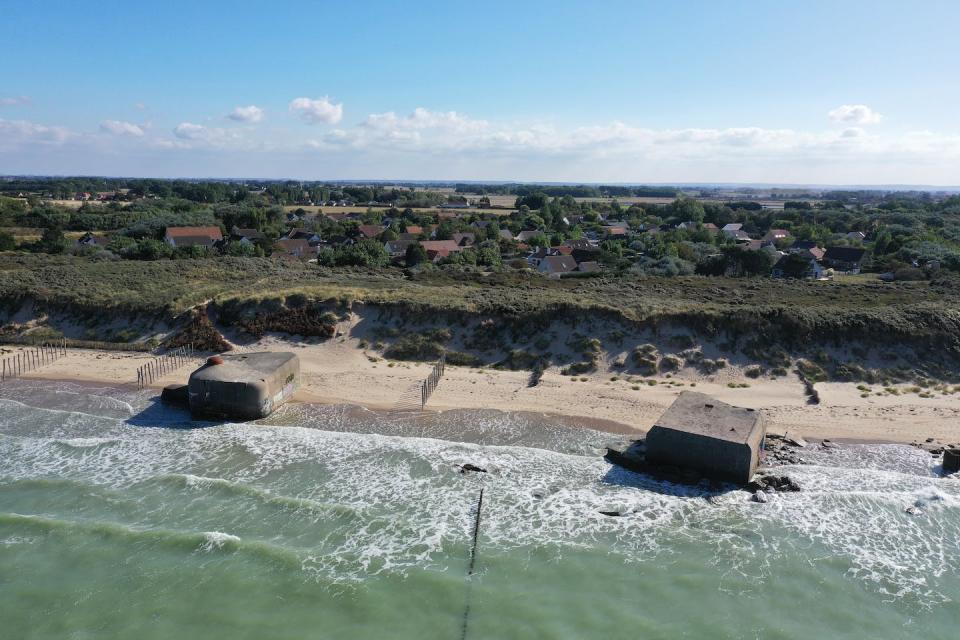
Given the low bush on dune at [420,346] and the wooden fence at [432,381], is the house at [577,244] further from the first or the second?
the wooden fence at [432,381]

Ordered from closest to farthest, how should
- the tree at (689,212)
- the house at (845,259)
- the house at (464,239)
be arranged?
the house at (845,259)
the house at (464,239)
the tree at (689,212)

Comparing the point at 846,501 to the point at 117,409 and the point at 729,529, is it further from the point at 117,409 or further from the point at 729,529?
the point at 117,409

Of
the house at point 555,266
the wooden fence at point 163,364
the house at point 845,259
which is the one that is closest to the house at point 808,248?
the house at point 845,259

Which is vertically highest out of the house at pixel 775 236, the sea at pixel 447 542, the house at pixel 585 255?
the house at pixel 775 236

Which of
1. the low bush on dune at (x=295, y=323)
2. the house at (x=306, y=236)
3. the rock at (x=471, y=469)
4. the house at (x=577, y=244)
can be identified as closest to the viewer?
the rock at (x=471, y=469)

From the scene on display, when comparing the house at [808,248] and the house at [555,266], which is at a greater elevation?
the house at [808,248]

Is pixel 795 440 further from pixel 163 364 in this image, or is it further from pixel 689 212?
pixel 689 212
